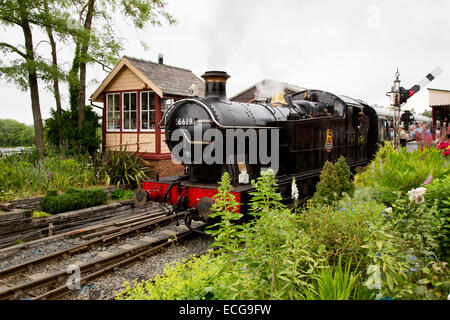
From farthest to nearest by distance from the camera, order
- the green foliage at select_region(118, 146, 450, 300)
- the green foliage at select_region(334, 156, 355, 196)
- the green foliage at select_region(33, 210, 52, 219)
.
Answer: the green foliage at select_region(33, 210, 52, 219), the green foliage at select_region(334, 156, 355, 196), the green foliage at select_region(118, 146, 450, 300)

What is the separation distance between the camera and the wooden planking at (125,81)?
40.9 feet

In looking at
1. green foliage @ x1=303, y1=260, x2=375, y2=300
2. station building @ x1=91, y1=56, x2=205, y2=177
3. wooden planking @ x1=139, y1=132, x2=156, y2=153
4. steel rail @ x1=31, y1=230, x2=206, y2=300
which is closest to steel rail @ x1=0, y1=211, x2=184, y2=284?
steel rail @ x1=31, y1=230, x2=206, y2=300

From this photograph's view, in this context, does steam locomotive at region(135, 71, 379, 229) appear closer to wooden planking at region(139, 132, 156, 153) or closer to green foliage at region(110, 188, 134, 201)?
green foliage at region(110, 188, 134, 201)

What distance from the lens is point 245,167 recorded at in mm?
6398

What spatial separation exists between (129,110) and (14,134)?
47.5ft

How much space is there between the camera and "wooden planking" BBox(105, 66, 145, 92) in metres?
12.5

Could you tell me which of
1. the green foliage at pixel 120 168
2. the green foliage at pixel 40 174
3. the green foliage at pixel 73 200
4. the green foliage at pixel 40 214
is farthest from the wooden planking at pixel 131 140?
the green foliage at pixel 40 214

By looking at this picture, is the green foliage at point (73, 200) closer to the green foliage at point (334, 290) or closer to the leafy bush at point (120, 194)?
the leafy bush at point (120, 194)

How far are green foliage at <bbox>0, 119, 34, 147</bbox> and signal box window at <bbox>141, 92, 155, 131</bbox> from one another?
36.5 ft

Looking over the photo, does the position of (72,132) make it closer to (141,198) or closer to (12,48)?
(12,48)

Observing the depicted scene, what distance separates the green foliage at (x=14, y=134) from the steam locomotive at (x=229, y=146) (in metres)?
17.0

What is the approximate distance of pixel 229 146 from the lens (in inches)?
241

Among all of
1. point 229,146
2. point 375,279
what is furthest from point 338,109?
point 375,279

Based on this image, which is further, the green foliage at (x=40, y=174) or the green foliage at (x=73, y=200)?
the green foliage at (x=40, y=174)
